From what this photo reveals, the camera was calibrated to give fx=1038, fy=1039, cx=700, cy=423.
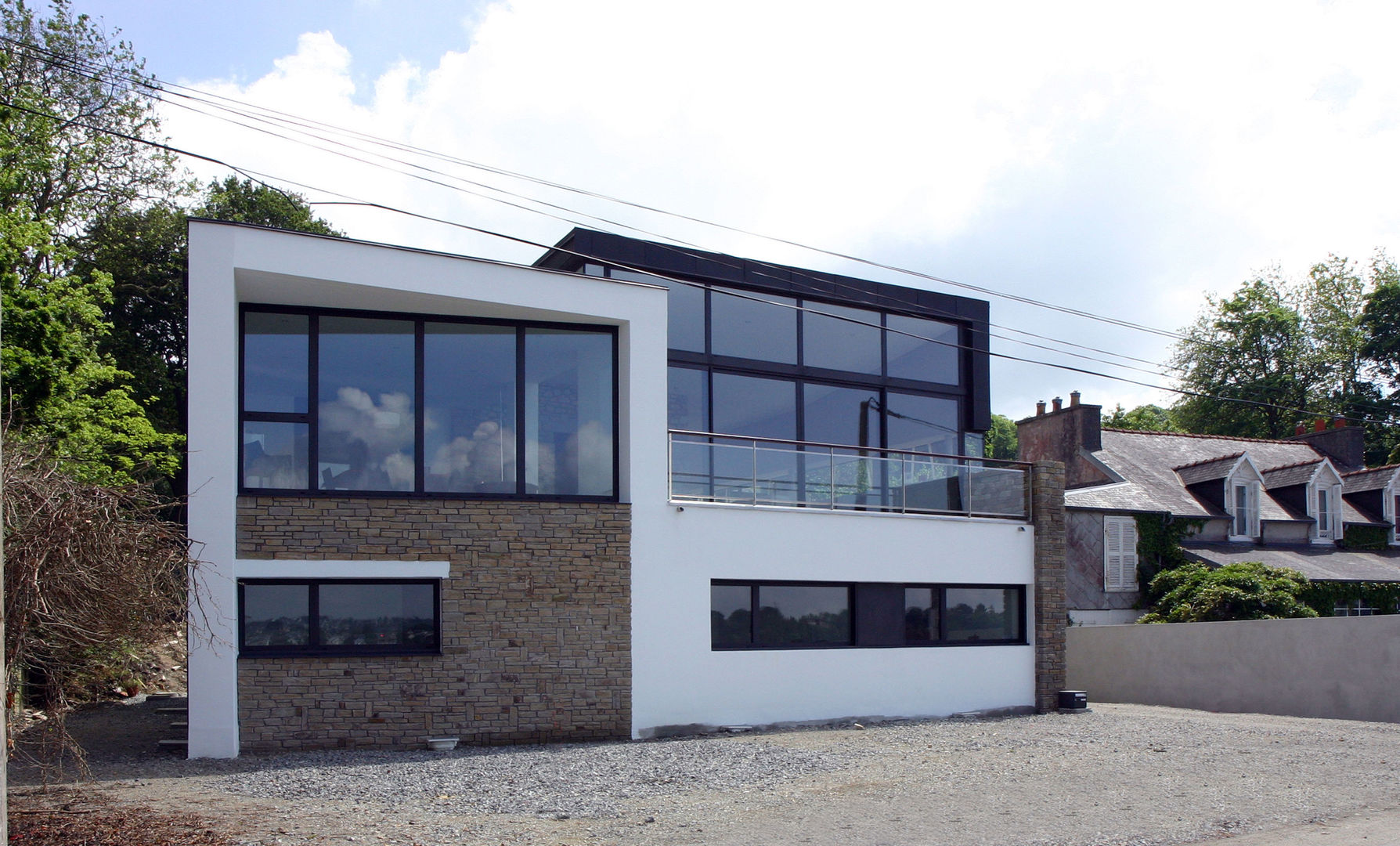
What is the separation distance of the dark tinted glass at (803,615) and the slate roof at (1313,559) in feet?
45.9

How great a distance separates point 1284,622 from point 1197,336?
3555 cm

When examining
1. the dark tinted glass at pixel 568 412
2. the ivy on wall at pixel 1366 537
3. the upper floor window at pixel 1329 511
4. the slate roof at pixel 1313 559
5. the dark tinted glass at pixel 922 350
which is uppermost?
the dark tinted glass at pixel 922 350

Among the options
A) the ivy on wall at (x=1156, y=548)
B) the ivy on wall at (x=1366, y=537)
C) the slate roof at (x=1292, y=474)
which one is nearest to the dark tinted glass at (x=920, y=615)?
the ivy on wall at (x=1156, y=548)

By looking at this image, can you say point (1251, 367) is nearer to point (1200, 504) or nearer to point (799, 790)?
point (1200, 504)

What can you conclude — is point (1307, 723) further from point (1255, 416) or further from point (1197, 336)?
point (1197, 336)

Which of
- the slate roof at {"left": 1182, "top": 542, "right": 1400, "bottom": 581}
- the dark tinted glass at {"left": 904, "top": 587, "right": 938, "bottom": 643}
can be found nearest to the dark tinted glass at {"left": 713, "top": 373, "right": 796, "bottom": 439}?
the dark tinted glass at {"left": 904, "top": 587, "right": 938, "bottom": 643}

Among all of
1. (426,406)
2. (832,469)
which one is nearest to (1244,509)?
(832,469)

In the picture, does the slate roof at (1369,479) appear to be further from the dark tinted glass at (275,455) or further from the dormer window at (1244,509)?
the dark tinted glass at (275,455)

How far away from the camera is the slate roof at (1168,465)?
85.3ft

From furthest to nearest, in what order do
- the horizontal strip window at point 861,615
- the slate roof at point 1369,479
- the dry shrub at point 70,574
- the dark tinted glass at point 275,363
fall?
the slate roof at point 1369,479
the horizontal strip window at point 861,615
the dark tinted glass at point 275,363
the dry shrub at point 70,574

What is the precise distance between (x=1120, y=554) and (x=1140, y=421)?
101ft

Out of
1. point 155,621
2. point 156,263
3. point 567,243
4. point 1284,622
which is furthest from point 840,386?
point 156,263

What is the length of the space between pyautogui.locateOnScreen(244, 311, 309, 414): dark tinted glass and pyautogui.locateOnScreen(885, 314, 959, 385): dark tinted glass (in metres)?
9.58

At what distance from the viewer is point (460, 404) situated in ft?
41.1
